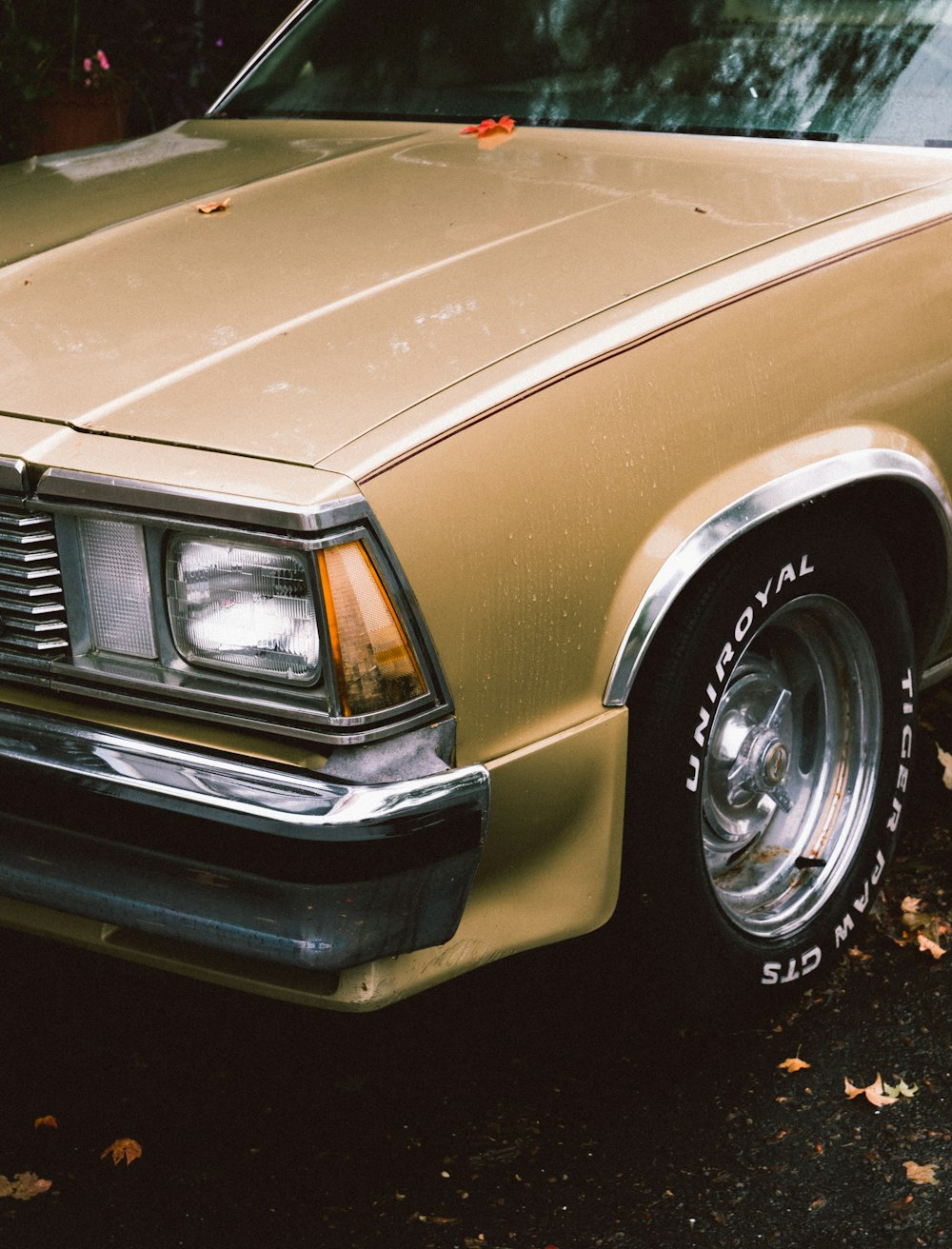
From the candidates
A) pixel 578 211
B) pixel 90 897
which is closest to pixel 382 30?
pixel 578 211

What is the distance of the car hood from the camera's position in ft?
6.06

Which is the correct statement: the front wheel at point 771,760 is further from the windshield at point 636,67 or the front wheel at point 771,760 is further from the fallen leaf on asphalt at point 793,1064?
the windshield at point 636,67

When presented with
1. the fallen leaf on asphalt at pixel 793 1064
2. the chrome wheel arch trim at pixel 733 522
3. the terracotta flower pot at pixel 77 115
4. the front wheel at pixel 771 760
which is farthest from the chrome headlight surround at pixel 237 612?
the terracotta flower pot at pixel 77 115

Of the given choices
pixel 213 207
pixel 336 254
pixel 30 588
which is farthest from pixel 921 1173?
pixel 213 207

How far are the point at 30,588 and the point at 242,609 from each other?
27 centimetres

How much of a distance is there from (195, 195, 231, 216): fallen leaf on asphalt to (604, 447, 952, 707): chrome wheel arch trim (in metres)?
1.03

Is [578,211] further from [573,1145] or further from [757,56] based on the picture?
[573,1145]

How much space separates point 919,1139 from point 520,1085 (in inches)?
23.2

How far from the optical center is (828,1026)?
8.18 feet

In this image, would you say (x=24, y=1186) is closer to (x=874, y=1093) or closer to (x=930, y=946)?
(x=874, y=1093)

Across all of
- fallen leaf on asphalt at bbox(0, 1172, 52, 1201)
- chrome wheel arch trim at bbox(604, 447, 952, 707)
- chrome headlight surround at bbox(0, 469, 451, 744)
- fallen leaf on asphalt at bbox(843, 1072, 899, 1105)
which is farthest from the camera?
fallen leaf on asphalt at bbox(843, 1072, 899, 1105)

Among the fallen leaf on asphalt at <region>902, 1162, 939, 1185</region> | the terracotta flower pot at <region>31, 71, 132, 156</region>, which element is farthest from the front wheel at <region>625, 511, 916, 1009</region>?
the terracotta flower pot at <region>31, 71, 132, 156</region>

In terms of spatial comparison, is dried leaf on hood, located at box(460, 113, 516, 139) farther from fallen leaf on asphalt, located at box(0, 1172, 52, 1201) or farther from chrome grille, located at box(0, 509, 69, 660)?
fallen leaf on asphalt, located at box(0, 1172, 52, 1201)

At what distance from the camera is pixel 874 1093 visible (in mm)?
2309
